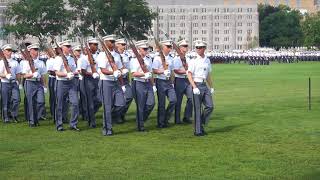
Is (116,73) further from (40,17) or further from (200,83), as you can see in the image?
(40,17)

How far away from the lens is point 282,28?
146 metres

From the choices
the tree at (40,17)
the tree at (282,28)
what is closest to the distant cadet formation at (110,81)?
the tree at (40,17)

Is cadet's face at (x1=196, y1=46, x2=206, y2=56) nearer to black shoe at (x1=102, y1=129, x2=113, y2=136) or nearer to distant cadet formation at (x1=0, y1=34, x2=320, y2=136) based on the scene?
distant cadet formation at (x1=0, y1=34, x2=320, y2=136)

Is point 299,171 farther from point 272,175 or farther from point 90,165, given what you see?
point 90,165

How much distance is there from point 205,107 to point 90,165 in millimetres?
4298

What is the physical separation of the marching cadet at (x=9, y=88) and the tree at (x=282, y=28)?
12814 centimetres

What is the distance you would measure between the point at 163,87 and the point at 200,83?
1.85 meters

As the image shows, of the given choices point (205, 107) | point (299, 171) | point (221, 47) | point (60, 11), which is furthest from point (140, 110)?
point (221, 47)

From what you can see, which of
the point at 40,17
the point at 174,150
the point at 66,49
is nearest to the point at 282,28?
the point at 40,17

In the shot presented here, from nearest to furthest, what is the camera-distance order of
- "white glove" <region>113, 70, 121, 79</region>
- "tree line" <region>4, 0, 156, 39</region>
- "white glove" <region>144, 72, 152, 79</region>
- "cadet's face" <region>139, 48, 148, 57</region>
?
"white glove" <region>113, 70, 121, 79</region>, "white glove" <region>144, 72, 152, 79</region>, "cadet's face" <region>139, 48, 148, 57</region>, "tree line" <region>4, 0, 156, 39</region>

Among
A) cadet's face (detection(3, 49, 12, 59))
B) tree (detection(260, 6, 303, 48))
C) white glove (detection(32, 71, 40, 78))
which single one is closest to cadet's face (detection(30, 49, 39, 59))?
white glove (detection(32, 71, 40, 78))

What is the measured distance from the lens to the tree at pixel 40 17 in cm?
7938

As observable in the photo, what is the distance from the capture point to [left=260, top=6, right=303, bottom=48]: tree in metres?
146

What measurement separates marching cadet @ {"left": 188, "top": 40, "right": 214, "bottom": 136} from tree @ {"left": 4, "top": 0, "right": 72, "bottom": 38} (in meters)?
65.5
